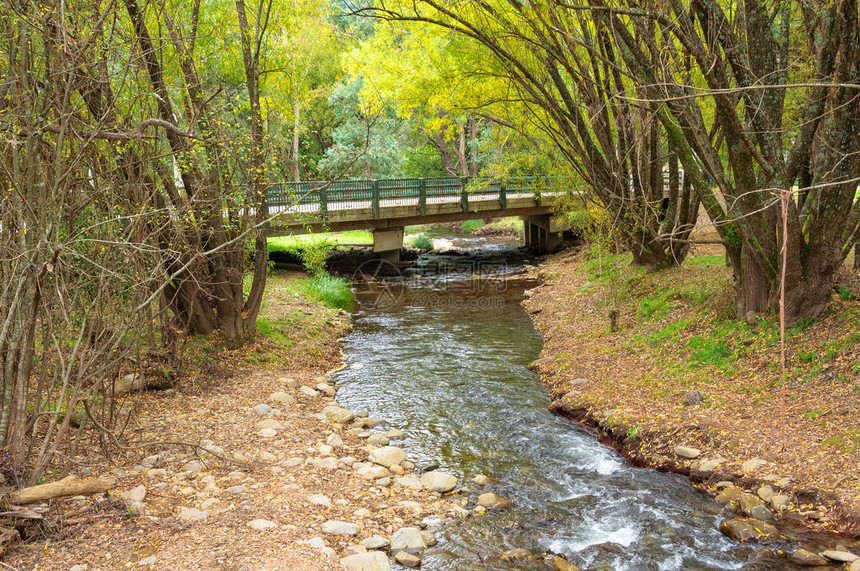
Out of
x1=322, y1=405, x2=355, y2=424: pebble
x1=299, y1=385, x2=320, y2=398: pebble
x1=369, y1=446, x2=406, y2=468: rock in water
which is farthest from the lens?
x1=299, y1=385, x2=320, y2=398: pebble

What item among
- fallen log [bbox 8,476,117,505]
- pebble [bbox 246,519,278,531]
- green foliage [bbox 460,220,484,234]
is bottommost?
pebble [bbox 246,519,278,531]

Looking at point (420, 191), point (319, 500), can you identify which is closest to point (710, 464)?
point (319, 500)

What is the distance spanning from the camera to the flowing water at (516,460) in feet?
18.4

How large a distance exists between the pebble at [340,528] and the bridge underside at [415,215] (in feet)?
43.6

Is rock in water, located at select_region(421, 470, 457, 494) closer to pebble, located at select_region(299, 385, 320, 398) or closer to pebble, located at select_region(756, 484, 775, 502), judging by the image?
pebble, located at select_region(756, 484, 775, 502)

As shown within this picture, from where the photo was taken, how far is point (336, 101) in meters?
28.6

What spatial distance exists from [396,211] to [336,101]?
10.2 metres

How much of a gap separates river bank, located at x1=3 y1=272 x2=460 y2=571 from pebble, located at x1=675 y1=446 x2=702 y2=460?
2.83 meters

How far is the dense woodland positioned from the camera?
16.6ft

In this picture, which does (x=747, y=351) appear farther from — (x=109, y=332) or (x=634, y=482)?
(x=109, y=332)

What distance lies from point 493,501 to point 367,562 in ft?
5.94

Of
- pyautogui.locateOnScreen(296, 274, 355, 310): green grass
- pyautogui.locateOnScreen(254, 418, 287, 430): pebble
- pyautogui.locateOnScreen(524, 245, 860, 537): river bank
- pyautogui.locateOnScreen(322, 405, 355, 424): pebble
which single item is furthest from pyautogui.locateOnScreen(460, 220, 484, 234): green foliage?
pyautogui.locateOnScreen(254, 418, 287, 430): pebble

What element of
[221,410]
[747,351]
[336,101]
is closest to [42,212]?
[221,410]

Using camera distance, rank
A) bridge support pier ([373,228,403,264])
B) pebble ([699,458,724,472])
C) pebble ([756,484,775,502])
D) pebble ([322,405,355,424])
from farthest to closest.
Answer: bridge support pier ([373,228,403,264]) → pebble ([322,405,355,424]) → pebble ([699,458,724,472]) → pebble ([756,484,775,502])
